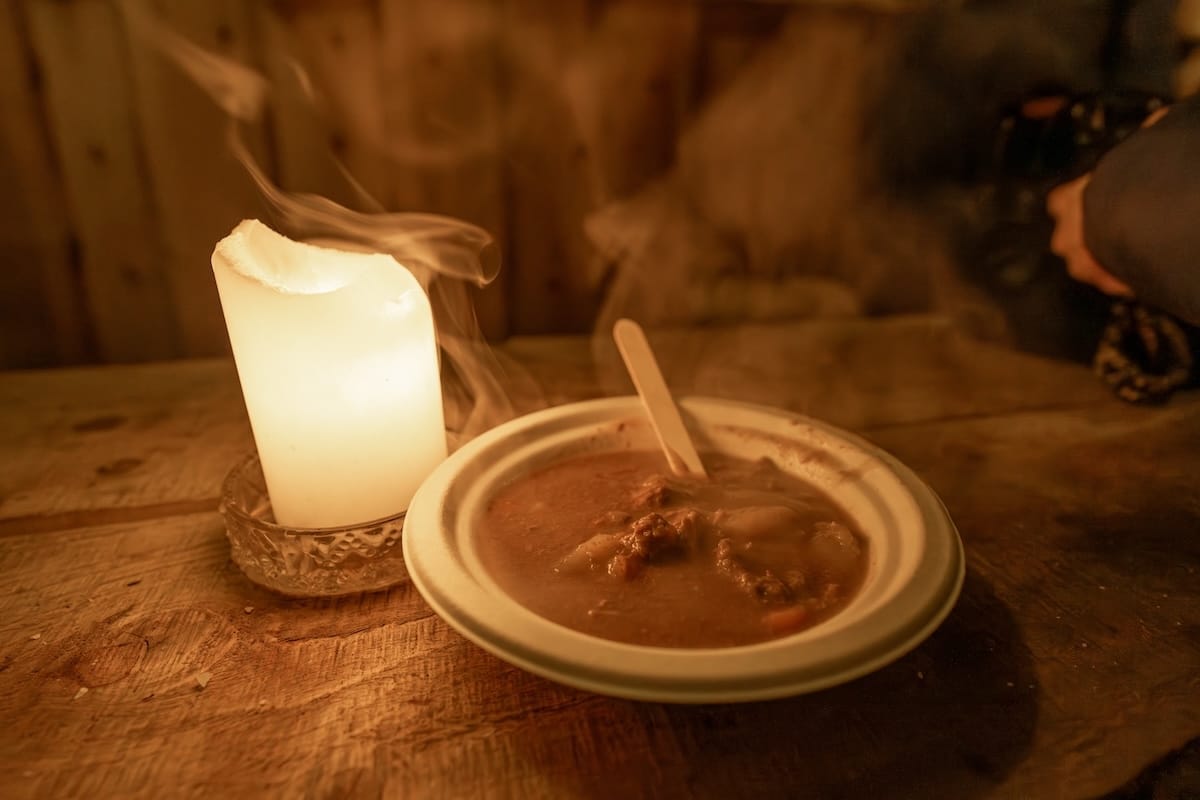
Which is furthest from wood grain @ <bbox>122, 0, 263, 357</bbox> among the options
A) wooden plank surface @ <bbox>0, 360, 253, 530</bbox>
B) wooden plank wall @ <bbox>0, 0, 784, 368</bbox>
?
wooden plank surface @ <bbox>0, 360, 253, 530</bbox>

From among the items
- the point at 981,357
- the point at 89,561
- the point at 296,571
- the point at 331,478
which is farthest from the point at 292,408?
the point at 981,357

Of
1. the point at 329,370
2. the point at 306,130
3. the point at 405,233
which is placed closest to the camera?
the point at 329,370

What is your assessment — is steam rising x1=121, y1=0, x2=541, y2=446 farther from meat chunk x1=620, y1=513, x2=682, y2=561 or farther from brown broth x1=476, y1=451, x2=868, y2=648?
meat chunk x1=620, y1=513, x2=682, y2=561

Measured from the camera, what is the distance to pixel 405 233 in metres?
2.05

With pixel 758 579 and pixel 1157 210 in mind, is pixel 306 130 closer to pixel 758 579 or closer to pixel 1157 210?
pixel 758 579

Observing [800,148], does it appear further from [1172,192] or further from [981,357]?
[1172,192]

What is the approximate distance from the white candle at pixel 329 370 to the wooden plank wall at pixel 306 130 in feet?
3.83

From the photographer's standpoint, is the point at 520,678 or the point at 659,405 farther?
the point at 659,405

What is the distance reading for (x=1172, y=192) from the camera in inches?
56.3

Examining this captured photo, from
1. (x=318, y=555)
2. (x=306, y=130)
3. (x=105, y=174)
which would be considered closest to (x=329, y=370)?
(x=318, y=555)

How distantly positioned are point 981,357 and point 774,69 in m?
1.04

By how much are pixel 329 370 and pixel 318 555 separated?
10.3 inches

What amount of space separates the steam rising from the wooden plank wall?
0.11ft

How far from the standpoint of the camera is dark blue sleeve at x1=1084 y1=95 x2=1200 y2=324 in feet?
4.65
